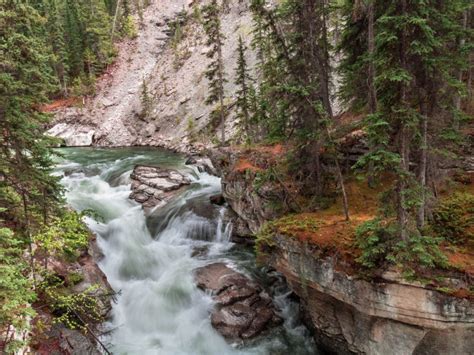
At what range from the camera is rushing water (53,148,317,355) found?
38.3ft

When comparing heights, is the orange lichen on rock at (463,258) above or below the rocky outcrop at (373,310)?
above

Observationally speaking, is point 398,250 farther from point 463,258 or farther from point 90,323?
point 90,323

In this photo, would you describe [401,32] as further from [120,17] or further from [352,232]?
[120,17]

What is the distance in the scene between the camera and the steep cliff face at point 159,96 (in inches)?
1586


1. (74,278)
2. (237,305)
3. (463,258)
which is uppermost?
(463,258)

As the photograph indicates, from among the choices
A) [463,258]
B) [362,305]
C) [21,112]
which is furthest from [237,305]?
[21,112]

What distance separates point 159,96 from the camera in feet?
151

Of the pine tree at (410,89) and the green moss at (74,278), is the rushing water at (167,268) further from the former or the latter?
the pine tree at (410,89)

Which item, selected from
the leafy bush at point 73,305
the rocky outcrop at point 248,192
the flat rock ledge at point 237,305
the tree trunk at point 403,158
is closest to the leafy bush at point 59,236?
the leafy bush at point 73,305

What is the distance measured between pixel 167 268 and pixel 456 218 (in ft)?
38.4

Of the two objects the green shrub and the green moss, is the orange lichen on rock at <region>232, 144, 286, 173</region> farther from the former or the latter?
the green moss

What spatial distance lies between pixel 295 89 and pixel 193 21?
5569 centimetres

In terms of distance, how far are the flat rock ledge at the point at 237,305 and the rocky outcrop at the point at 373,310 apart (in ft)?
7.18

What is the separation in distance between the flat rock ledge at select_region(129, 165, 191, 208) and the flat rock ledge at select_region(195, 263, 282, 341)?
8.25m
